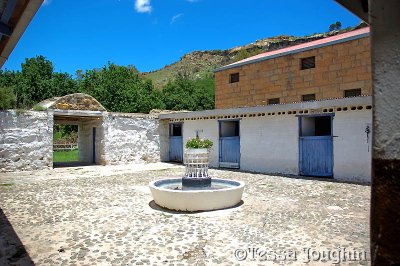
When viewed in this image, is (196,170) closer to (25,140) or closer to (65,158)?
(25,140)

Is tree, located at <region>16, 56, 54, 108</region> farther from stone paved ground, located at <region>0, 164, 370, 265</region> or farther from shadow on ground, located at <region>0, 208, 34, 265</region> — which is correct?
shadow on ground, located at <region>0, 208, 34, 265</region>

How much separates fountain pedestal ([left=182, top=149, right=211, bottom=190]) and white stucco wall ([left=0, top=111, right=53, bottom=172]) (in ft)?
31.9

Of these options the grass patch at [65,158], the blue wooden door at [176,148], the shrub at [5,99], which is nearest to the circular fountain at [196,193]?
the blue wooden door at [176,148]

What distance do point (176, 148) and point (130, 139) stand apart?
2.83 m

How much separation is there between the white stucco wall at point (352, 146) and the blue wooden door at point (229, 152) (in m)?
4.65

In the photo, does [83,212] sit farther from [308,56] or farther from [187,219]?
[308,56]

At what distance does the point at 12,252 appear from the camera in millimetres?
4242

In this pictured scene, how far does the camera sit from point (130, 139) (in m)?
16.8

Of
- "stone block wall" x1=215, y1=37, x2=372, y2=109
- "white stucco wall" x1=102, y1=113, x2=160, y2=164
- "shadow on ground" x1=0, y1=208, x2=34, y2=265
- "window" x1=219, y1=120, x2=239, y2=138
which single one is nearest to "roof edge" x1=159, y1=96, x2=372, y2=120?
"window" x1=219, y1=120, x2=239, y2=138

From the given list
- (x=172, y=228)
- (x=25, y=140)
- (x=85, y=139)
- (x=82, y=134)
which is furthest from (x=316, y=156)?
(x=82, y=134)

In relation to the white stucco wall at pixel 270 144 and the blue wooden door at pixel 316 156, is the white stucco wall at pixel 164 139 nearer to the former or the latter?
the white stucco wall at pixel 270 144

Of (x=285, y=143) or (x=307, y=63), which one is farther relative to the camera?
(x=307, y=63)

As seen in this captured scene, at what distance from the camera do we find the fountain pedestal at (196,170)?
23.9 feet

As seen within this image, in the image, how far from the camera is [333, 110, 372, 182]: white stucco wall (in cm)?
1002
